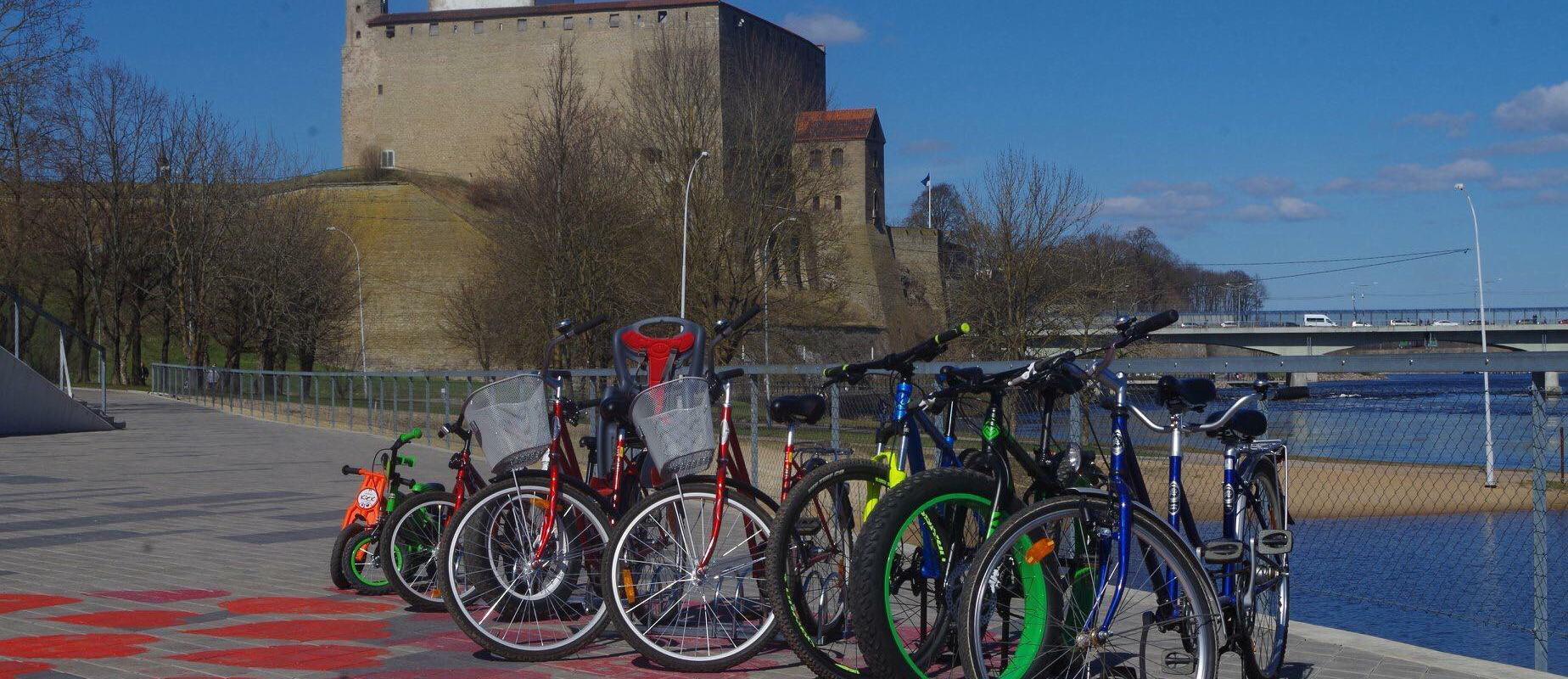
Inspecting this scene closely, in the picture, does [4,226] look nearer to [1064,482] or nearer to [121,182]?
[121,182]

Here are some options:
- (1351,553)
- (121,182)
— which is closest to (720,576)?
(1351,553)

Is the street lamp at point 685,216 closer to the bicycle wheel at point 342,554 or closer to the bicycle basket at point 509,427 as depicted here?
the bicycle wheel at point 342,554

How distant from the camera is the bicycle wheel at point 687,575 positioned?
5340 millimetres

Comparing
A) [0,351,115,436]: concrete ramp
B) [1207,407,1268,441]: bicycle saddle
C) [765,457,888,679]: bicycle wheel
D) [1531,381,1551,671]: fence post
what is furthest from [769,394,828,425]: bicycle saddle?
[0,351,115,436]: concrete ramp

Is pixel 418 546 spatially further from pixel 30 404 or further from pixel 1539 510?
pixel 30 404

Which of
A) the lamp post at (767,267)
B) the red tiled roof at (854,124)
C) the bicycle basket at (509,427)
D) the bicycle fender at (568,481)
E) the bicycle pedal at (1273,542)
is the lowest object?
the bicycle pedal at (1273,542)

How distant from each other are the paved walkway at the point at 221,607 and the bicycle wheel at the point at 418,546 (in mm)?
108

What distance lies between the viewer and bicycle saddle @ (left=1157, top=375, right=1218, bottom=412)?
4.71m

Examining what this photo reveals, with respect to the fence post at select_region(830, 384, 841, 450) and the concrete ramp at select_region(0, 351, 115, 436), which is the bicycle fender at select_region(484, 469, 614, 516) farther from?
the concrete ramp at select_region(0, 351, 115, 436)

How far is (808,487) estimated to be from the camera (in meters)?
4.92

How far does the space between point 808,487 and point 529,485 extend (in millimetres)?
1271

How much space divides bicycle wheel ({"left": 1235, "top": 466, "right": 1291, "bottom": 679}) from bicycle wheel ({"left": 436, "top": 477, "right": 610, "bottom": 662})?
7.51 ft

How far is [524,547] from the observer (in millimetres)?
5777

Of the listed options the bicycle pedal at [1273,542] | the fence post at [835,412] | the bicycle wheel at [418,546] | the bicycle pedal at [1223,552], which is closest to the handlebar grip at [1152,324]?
the bicycle pedal at [1223,552]
